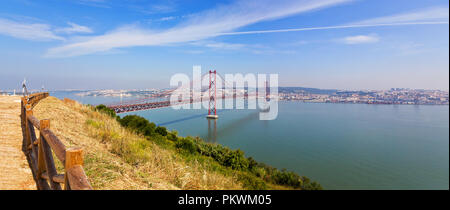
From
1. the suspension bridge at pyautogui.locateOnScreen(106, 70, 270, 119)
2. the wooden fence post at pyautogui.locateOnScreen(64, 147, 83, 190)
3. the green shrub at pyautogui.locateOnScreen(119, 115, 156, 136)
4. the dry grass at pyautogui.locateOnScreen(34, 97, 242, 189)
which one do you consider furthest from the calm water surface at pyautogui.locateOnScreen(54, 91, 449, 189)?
the wooden fence post at pyautogui.locateOnScreen(64, 147, 83, 190)

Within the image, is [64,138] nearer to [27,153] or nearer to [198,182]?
[27,153]

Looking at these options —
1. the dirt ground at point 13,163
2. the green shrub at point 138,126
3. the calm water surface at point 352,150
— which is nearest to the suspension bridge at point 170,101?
the calm water surface at point 352,150

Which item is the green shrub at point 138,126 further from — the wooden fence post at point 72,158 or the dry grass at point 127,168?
the wooden fence post at point 72,158

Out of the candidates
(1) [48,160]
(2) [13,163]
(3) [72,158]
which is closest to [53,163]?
(1) [48,160]

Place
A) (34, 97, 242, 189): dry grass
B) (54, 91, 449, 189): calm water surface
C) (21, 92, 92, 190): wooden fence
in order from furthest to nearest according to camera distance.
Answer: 1. (54, 91, 449, 189): calm water surface
2. (34, 97, 242, 189): dry grass
3. (21, 92, 92, 190): wooden fence

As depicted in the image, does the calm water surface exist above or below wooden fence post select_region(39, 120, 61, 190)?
below

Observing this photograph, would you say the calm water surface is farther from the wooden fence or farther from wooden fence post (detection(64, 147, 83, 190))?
wooden fence post (detection(64, 147, 83, 190))

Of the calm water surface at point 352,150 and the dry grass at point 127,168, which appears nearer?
the dry grass at point 127,168
